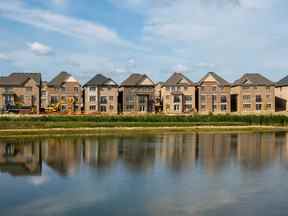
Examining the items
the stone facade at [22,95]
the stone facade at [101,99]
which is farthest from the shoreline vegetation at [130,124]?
the stone facade at [22,95]

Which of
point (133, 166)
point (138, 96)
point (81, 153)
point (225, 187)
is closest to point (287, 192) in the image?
point (225, 187)

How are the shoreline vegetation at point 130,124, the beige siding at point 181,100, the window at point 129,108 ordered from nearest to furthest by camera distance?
1. the shoreline vegetation at point 130,124
2. the window at point 129,108
3. the beige siding at point 181,100

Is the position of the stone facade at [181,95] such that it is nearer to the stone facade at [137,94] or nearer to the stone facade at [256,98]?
the stone facade at [137,94]

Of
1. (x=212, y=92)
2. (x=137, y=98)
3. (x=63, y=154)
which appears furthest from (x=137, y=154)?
(x=212, y=92)

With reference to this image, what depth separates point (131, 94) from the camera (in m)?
80.9

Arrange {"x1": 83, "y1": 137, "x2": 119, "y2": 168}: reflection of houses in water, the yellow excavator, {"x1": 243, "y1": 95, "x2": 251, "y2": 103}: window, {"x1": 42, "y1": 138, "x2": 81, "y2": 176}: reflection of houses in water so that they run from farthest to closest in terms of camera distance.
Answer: {"x1": 243, "y1": 95, "x2": 251, "y2": 103}: window
the yellow excavator
{"x1": 83, "y1": 137, "x2": 119, "y2": 168}: reflection of houses in water
{"x1": 42, "y1": 138, "x2": 81, "y2": 176}: reflection of houses in water

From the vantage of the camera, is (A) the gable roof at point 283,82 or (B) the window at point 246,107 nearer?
(B) the window at point 246,107

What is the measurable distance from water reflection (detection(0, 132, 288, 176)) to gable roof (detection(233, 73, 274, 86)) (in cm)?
4309

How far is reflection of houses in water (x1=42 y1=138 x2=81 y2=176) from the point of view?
26.9m

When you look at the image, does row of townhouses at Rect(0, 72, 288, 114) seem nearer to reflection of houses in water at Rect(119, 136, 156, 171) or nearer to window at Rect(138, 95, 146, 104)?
window at Rect(138, 95, 146, 104)

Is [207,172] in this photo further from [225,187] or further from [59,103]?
[59,103]

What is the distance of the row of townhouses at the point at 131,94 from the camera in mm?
79438

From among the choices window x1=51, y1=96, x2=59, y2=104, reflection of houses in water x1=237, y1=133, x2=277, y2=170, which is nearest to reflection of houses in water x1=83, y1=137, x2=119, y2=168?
reflection of houses in water x1=237, y1=133, x2=277, y2=170

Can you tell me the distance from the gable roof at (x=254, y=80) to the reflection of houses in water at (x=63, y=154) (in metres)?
49.7
